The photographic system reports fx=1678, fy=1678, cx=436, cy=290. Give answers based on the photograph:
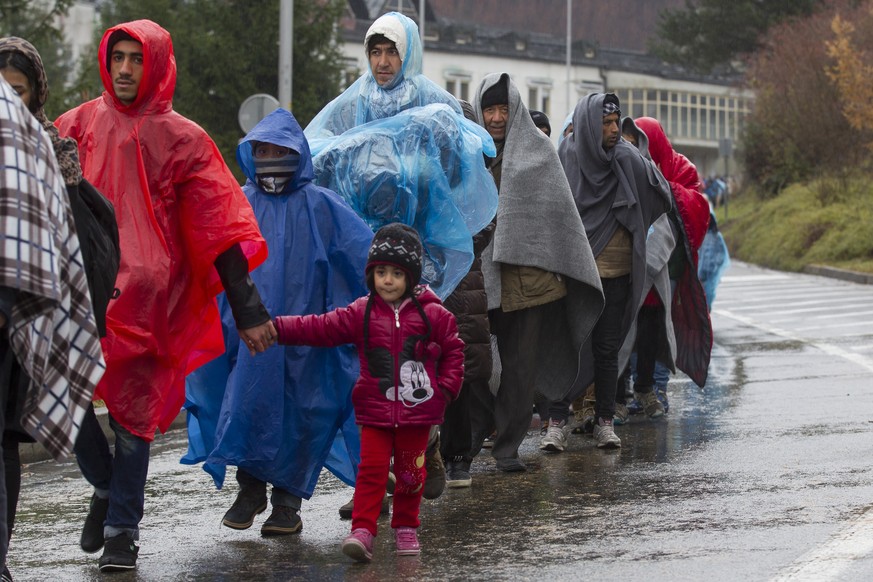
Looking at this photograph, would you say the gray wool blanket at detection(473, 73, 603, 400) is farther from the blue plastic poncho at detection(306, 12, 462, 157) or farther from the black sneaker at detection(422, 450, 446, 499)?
the black sneaker at detection(422, 450, 446, 499)

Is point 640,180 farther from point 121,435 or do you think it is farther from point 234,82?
point 234,82

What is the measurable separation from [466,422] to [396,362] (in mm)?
1927

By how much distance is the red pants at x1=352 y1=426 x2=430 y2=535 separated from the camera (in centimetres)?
603

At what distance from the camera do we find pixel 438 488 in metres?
7.04

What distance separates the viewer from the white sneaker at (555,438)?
8.77m

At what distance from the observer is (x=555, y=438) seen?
884cm

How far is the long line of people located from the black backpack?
0.13m

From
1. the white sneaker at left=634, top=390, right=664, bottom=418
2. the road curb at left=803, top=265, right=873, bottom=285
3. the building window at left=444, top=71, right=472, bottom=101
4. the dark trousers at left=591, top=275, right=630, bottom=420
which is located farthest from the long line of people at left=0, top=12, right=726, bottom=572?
the building window at left=444, top=71, right=472, bottom=101

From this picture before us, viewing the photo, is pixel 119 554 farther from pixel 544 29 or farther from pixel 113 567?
pixel 544 29

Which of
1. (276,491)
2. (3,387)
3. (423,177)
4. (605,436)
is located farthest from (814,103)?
(3,387)

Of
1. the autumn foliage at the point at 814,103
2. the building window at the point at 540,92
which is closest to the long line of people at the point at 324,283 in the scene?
the autumn foliage at the point at 814,103

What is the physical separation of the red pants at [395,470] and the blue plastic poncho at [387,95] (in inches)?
68.8

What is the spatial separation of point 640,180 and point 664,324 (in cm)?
114

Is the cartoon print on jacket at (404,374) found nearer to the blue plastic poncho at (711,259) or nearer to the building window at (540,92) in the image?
the blue plastic poncho at (711,259)
